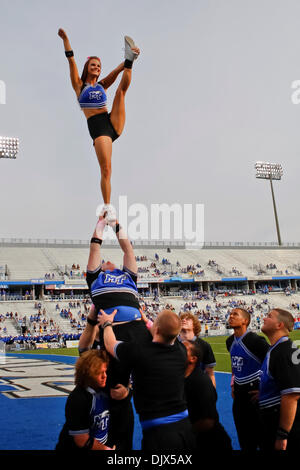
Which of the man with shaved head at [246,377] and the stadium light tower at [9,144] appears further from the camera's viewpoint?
the stadium light tower at [9,144]

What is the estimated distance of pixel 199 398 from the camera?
12.4 feet

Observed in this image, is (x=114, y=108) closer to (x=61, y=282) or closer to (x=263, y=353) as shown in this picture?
(x=263, y=353)

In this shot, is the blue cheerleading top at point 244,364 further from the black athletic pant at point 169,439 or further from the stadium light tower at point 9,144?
the stadium light tower at point 9,144

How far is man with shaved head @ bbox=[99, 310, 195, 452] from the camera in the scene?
2965 millimetres

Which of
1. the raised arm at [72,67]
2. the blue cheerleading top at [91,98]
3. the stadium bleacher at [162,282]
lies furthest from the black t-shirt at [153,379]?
the stadium bleacher at [162,282]

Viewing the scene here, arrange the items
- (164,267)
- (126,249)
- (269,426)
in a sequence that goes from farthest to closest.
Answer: (164,267)
(126,249)
(269,426)

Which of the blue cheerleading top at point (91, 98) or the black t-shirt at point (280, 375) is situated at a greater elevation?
the blue cheerleading top at point (91, 98)

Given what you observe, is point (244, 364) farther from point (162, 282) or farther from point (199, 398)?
point (162, 282)

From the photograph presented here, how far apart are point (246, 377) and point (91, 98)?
334 centimetres

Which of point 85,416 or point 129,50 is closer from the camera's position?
point 85,416

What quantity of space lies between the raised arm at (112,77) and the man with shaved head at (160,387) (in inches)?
116

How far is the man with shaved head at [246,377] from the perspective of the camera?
14.6 ft

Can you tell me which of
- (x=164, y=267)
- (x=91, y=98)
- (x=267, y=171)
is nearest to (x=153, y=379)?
(x=91, y=98)
